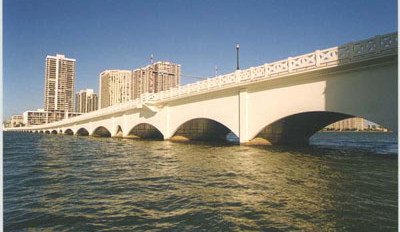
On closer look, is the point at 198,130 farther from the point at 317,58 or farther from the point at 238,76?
the point at 317,58

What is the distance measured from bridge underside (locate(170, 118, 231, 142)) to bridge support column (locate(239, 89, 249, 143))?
10613mm

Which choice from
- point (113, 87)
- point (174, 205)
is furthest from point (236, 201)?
point (113, 87)

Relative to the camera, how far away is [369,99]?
11.6 meters

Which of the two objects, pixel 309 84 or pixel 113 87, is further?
pixel 113 87

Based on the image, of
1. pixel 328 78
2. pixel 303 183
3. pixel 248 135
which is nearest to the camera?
pixel 303 183

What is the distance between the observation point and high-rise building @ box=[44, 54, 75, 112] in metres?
122

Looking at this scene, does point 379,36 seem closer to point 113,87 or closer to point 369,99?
point 369,99

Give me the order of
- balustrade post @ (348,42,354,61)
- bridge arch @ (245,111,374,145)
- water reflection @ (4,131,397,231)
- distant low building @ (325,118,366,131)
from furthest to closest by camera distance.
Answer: distant low building @ (325,118,366,131) → bridge arch @ (245,111,374,145) → balustrade post @ (348,42,354,61) → water reflection @ (4,131,397,231)

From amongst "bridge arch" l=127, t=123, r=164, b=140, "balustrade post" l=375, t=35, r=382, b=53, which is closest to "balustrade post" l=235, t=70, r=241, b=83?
"balustrade post" l=375, t=35, r=382, b=53

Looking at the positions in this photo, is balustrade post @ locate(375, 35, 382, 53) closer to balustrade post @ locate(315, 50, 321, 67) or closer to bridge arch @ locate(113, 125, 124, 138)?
balustrade post @ locate(315, 50, 321, 67)

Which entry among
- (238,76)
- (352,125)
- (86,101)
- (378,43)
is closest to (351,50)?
(378,43)

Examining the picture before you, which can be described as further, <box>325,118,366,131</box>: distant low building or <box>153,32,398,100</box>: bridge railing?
<box>325,118,366,131</box>: distant low building

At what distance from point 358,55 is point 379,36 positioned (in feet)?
3.50

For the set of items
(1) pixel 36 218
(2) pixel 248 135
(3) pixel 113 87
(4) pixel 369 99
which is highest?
(3) pixel 113 87
